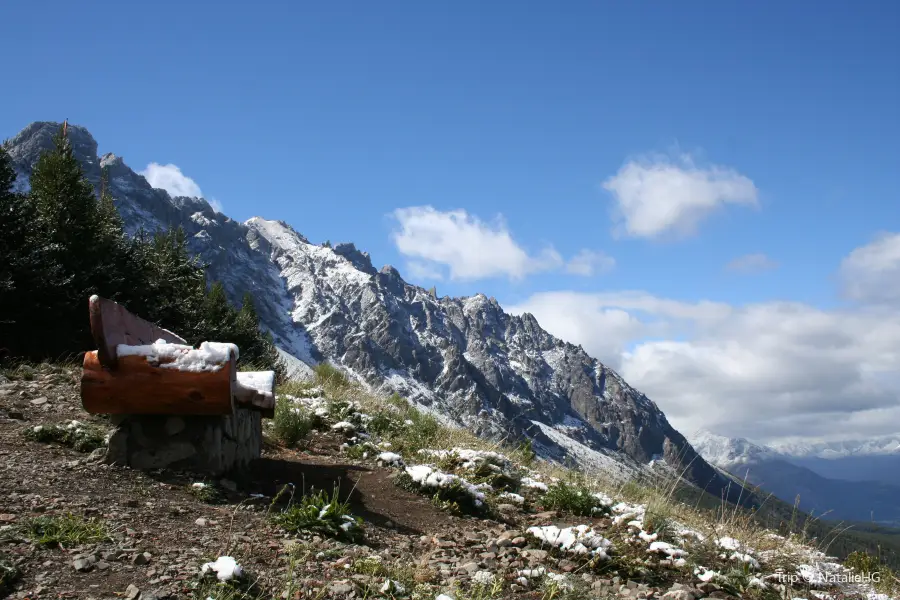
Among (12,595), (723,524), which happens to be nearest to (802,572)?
(723,524)

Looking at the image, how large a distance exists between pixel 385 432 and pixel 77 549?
7.52m

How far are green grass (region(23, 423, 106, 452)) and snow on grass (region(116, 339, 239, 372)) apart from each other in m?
1.25

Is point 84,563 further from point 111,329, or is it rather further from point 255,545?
point 111,329

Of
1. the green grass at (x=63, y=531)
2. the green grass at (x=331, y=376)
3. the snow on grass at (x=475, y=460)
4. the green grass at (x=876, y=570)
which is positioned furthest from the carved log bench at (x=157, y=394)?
the green grass at (x=331, y=376)

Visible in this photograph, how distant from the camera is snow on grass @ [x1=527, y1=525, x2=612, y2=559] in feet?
18.2

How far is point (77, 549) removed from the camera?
410cm

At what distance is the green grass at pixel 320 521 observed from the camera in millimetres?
5219

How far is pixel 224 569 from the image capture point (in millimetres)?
3807

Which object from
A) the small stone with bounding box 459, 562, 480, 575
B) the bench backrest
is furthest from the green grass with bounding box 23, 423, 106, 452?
the small stone with bounding box 459, 562, 480, 575

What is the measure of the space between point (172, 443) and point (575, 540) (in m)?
4.47

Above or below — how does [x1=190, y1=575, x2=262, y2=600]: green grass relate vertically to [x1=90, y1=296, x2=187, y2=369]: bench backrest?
below

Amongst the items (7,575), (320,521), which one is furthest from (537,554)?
(7,575)

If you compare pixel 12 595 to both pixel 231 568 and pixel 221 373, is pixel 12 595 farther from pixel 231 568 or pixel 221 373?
pixel 221 373

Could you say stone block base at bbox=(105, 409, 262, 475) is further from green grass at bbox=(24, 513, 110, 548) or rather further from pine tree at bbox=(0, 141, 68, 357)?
pine tree at bbox=(0, 141, 68, 357)
